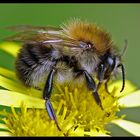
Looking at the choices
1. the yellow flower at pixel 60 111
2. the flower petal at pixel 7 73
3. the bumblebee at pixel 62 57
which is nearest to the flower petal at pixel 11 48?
the yellow flower at pixel 60 111

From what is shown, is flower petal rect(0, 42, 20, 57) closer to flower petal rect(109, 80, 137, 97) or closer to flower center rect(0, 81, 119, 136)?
flower center rect(0, 81, 119, 136)

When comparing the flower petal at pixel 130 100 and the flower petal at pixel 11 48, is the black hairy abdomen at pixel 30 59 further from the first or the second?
the flower petal at pixel 130 100

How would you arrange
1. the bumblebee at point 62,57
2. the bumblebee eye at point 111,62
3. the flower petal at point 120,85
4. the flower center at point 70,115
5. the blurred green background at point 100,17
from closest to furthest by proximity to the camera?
the flower center at point 70,115 → the bumblebee at point 62,57 → the bumblebee eye at point 111,62 → the flower petal at point 120,85 → the blurred green background at point 100,17

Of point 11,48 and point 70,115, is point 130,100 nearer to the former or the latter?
point 70,115

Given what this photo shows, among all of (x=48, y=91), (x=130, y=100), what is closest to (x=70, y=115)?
(x=48, y=91)

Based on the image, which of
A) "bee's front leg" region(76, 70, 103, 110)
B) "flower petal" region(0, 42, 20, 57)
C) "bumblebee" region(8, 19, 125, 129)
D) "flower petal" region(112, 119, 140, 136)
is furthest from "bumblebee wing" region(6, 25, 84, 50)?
"flower petal" region(112, 119, 140, 136)

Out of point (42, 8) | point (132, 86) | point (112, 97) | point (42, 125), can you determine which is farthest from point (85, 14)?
Answer: point (42, 125)
